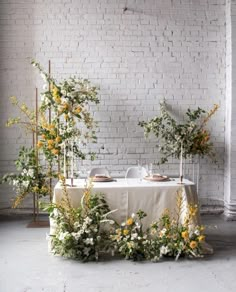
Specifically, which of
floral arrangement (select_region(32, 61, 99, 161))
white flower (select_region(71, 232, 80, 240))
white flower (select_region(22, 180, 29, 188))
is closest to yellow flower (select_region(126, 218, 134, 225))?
white flower (select_region(71, 232, 80, 240))

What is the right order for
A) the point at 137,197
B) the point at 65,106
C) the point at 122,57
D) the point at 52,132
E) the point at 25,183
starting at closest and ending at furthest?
the point at 137,197 → the point at 65,106 → the point at 52,132 → the point at 25,183 → the point at 122,57

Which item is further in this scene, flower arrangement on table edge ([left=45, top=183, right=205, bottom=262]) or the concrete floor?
flower arrangement on table edge ([left=45, top=183, right=205, bottom=262])

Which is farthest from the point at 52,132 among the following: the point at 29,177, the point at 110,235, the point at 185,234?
the point at 185,234

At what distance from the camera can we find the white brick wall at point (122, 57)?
6133 millimetres

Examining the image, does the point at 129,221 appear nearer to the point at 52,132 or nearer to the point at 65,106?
the point at 65,106

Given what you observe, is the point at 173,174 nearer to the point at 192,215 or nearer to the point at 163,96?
the point at 163,96

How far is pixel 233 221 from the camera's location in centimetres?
592

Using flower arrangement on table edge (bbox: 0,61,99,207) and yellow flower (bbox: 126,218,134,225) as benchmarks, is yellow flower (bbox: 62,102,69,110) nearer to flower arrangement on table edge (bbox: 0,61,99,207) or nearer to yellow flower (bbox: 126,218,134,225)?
flower arrangement on table edge (bbox: 0,61,99,207)

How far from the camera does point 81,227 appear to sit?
409cm

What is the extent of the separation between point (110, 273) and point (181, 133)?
252cm

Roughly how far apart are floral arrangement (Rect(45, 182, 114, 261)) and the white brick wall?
210cm

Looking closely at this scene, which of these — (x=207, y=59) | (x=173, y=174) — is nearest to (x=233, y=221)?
(x=173, y=174)

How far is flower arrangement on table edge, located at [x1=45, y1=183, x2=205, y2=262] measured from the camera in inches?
160

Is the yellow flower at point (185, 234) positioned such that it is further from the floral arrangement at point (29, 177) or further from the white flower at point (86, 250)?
the floral arrangement at point (29, 177)
